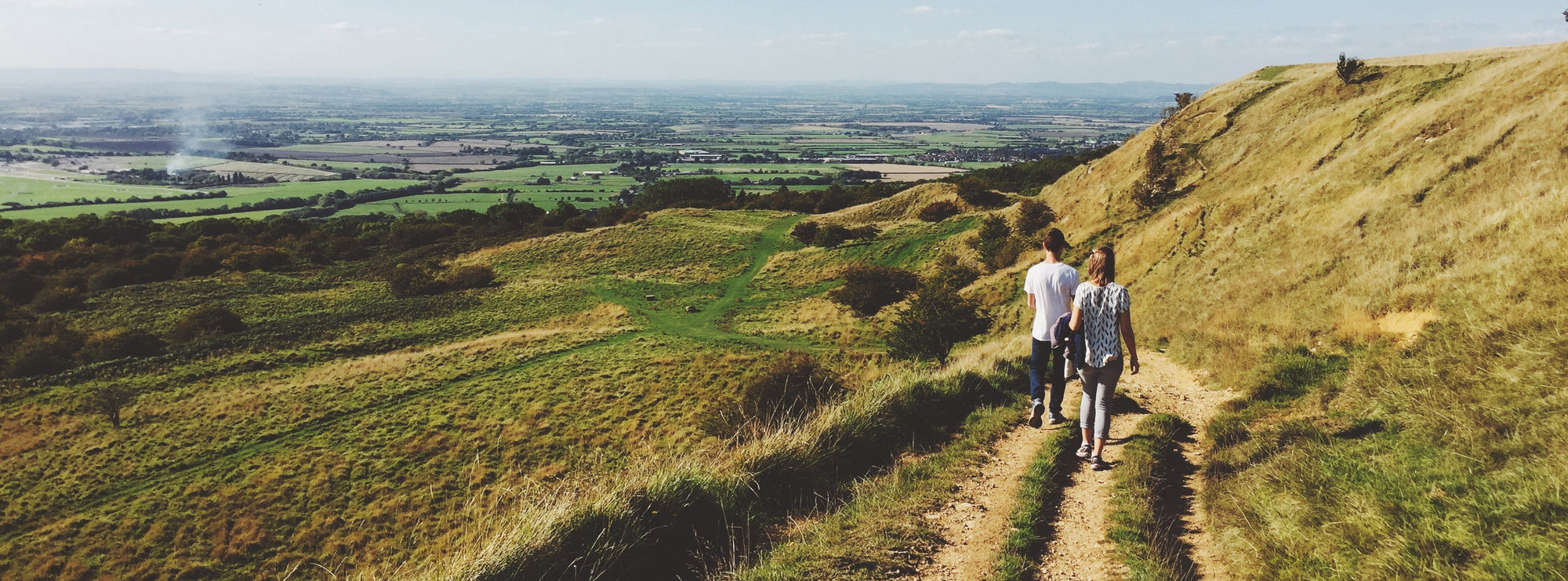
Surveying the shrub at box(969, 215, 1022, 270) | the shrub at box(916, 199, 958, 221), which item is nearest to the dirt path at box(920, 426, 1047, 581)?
the shrub at box(969, 215, 1022, 270)

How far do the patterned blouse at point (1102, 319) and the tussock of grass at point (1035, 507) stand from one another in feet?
3.83

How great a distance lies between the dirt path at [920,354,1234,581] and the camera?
17.9ft

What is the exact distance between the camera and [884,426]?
8.46 m

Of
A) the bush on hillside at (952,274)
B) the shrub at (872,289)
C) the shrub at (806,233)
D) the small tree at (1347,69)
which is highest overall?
the small tree at (1347,69)

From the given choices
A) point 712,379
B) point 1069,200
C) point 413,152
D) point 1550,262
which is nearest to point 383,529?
point 712,379

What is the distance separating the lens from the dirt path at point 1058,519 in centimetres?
546

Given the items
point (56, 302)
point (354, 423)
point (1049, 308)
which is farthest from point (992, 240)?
point (56, 302)

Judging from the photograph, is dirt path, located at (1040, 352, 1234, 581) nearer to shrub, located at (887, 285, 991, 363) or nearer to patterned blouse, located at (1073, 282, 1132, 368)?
patterned blouse, located at (1073, 282, 1132, 368)

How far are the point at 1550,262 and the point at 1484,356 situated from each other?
2.47m

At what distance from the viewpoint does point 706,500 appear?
21.8 ft

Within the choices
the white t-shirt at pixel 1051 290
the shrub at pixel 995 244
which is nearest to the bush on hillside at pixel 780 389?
the white t-shirt at pixel 1051 290

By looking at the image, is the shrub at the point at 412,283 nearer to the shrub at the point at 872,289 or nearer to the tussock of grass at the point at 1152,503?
the shrub at the point at 872,289

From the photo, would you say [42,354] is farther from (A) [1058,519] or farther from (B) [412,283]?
(A) [1058,519]

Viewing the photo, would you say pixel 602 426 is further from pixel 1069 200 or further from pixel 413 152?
pixel 413 152
